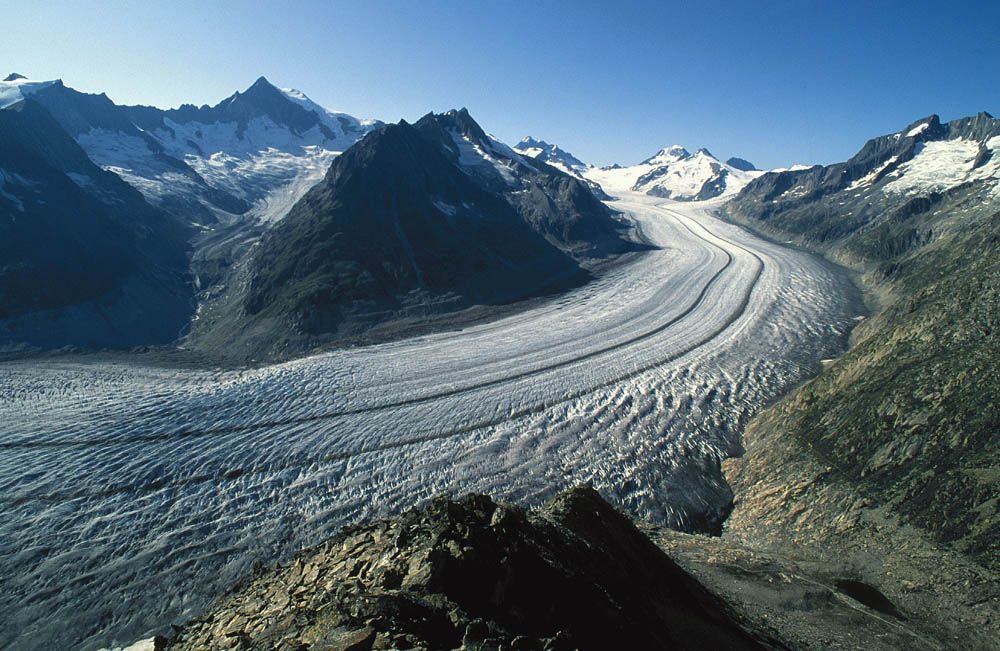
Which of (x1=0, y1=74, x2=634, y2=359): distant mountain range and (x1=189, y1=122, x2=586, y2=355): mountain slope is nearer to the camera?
(x1=189, y1=122, x2=586, y2=355): mountain slope

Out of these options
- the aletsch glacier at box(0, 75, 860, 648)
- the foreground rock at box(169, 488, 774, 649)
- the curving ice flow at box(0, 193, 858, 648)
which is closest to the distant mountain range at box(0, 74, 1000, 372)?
the aletsch glacier at box(0, 75, 860, 648)

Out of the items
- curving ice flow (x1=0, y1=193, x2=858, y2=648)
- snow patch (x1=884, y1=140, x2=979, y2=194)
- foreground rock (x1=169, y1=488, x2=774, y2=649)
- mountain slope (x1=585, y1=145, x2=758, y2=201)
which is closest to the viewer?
foreground rock (x1=169, y1=488, x2=774, y2=649)

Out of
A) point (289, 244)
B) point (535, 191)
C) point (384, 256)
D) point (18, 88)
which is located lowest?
point (384, 256)

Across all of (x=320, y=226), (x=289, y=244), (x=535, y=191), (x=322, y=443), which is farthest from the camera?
(x=535, y=191)

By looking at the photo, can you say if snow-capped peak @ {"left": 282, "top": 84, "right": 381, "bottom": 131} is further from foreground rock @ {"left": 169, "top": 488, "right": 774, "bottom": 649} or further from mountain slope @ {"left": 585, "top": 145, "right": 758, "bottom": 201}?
foreground rock @ {"left": 169, "top": 488, "right": 774, "bottom": 649}

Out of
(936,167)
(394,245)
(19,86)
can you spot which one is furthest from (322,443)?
(19,86)

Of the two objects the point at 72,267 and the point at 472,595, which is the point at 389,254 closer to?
the point at 72,267

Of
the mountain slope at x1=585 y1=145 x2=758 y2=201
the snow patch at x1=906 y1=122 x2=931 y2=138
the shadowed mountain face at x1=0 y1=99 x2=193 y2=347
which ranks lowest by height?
the shadowed mountain face at x1=0 y1=99 x2=193 y2=347
